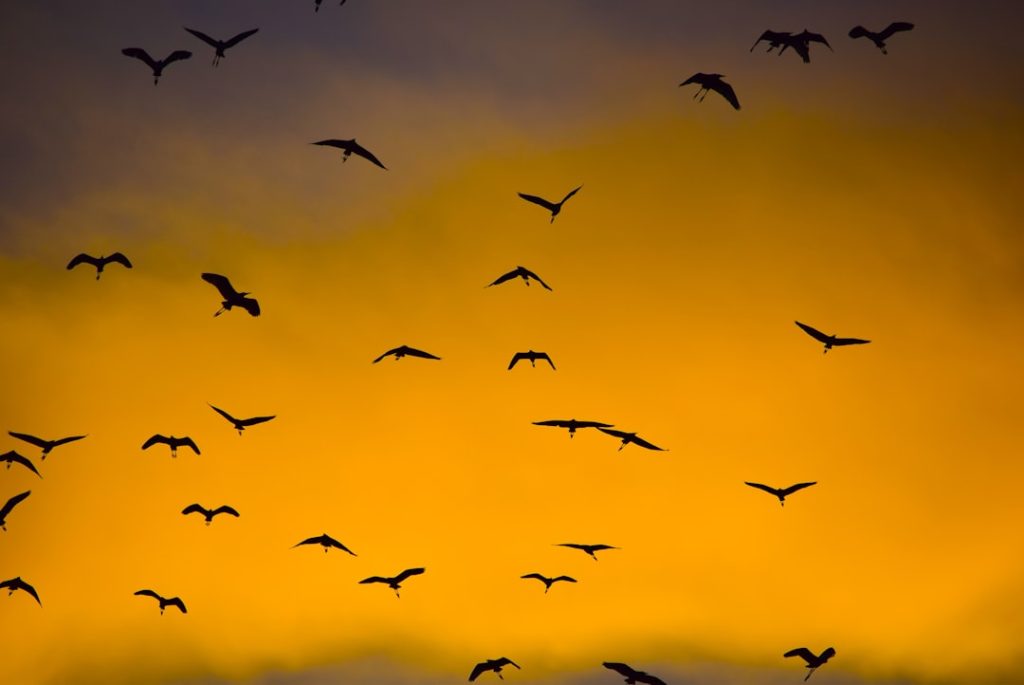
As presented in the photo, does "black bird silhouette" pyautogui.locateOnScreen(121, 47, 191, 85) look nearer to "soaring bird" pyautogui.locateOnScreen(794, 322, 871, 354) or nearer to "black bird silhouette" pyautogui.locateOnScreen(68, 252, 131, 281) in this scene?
"black bird silhouette" pyautogui.locateOnScreen(68, 252, 131, 281)

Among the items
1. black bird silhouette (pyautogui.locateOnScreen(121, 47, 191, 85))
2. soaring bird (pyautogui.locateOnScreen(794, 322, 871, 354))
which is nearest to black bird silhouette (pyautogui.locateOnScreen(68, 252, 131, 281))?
black bird silhouette (pyautogui.locateOnScreen(121, 47, 191, 85))

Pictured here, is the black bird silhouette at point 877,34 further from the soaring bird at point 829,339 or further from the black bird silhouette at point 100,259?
the black bird silhouette at point 100,259

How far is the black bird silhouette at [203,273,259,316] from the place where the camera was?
85812 millimetres

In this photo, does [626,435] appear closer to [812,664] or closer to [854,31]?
[812,664]

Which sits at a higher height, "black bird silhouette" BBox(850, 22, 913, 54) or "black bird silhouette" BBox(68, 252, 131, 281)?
"black bird silhouette" BBox(850, 22, 913, 54)

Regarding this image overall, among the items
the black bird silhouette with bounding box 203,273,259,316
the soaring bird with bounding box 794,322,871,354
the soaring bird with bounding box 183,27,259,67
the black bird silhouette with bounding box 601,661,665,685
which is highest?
the soaring bird with bounding box 183,27,259,67

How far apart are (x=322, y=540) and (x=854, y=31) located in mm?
55515

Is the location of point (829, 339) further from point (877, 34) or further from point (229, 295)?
point (229, 295)

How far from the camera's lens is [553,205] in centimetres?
11056

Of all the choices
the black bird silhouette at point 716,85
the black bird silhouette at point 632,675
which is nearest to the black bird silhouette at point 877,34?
the black bird silhouette at point 716,85

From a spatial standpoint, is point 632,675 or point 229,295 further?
point 632,675

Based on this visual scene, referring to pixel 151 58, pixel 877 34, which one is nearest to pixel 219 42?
pixel 151 58

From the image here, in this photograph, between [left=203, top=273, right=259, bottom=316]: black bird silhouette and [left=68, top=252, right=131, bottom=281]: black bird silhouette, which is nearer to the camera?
[left=203, top=273, right=259, bottom=316]: black bird silhouette

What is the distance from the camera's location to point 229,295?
89188mm
